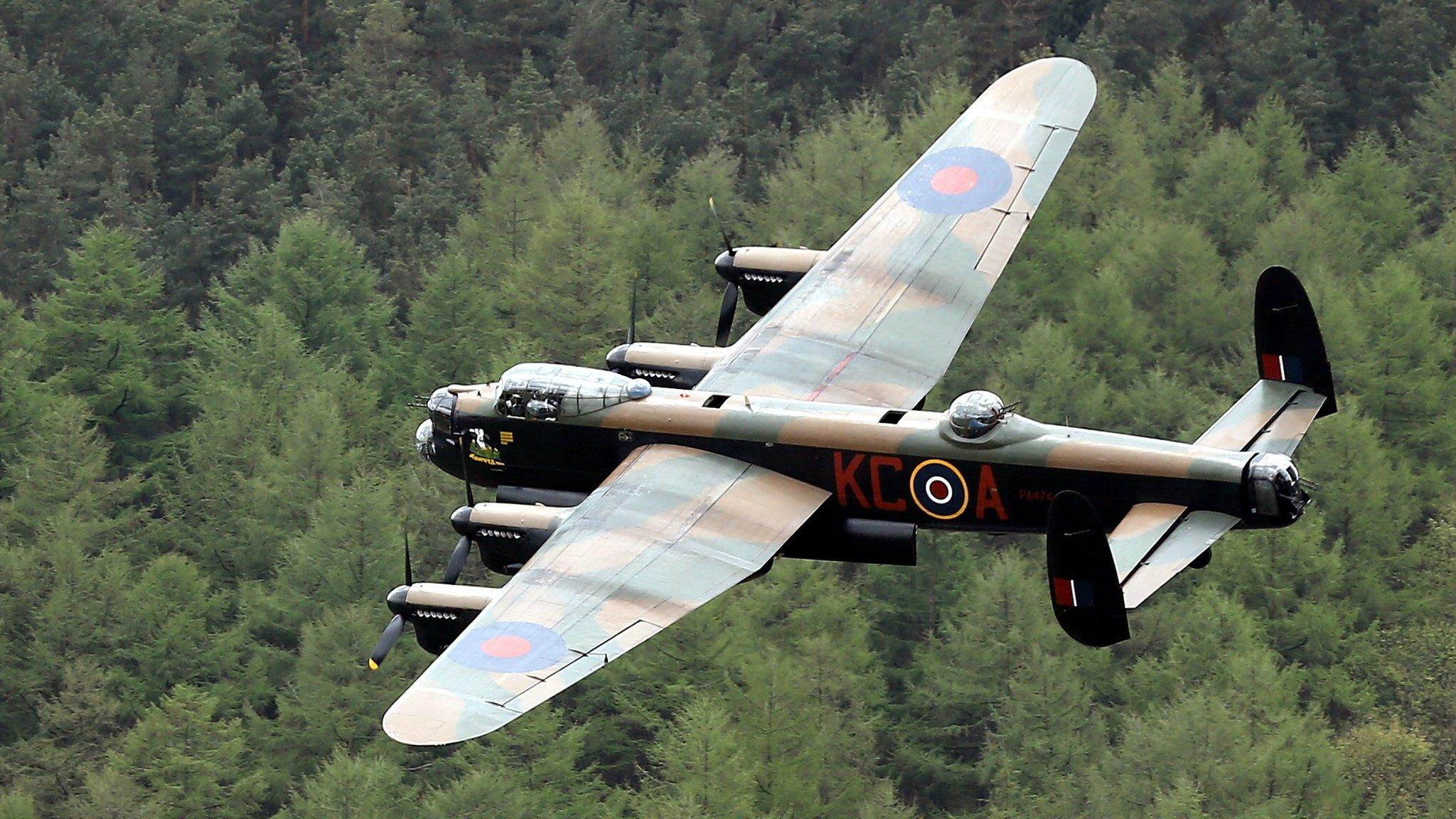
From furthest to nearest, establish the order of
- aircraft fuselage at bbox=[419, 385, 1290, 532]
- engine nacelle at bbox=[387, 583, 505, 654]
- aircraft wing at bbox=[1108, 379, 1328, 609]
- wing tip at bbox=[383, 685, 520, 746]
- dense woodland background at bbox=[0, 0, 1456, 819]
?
dense woodland background at bbox=[0, 0, 1456, 819], aircraft fuselage at bbox=[419, 385, 1290, 532], engine nacelle at bbox=[387, 583, 505, 654], aircraft wing at bbox=[1108, 379, 1328, 609], wing tip at bbox=[383, 685, 520, 746]

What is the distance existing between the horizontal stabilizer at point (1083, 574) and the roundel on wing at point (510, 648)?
10.5 meters

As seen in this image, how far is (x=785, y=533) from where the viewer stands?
59125 millimetres

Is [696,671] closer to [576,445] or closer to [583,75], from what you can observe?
[576,445]

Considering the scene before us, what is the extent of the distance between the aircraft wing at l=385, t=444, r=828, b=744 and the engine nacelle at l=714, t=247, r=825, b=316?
8971mm

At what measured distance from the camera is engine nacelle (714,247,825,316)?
226 feet

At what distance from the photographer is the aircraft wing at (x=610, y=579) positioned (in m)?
52.9

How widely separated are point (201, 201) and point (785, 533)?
12201 centimetres

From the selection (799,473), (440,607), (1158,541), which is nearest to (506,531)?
(440,607)

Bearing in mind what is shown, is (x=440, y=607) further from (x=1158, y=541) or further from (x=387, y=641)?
(x=1158, y=541)

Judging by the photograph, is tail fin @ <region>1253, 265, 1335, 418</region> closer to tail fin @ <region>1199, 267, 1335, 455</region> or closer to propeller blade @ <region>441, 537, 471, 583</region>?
tail fin @ <region>1199, 267, 1335, 455</region>

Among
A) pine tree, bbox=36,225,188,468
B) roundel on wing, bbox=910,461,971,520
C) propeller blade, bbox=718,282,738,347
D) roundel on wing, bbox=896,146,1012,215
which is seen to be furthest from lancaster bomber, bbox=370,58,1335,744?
pine tree, bbox=36,225,188,468

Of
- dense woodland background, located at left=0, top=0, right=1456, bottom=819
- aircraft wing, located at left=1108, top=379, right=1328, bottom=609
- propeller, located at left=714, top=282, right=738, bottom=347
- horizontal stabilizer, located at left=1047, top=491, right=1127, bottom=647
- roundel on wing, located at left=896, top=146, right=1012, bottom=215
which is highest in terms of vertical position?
horizontal stabilizer, located at left=1047, top=491, right=1127, bottom=647

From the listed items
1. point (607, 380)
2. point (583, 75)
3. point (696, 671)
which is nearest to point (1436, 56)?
point (583, 75)

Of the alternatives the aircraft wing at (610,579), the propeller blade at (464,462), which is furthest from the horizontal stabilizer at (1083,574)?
the propeller blade at (464,462)
